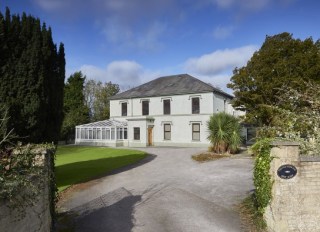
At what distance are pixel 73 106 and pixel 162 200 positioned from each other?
42050 mm

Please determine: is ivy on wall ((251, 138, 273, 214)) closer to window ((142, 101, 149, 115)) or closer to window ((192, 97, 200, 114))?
window ((192, 97, 200, 114))

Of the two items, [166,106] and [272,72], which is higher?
[272,72]


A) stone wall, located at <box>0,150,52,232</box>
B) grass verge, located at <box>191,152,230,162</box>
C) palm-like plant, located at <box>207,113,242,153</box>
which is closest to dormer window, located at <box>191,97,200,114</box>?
palm-like plant, located at <box>207,113,242,153</box>

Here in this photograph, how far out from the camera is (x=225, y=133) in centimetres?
2456

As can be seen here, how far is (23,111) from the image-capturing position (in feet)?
37.5

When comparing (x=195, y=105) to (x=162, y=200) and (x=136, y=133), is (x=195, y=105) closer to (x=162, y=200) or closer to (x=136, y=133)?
(x=136, y=133)

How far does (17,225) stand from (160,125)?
102 feet

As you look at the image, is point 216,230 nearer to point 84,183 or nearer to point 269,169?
point 269,169

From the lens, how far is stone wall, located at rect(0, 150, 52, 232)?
15.0 feet

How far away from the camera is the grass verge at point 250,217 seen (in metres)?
8.36

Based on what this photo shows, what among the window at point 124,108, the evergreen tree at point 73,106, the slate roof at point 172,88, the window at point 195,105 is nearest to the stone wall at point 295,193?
the slate roof at point 172,88

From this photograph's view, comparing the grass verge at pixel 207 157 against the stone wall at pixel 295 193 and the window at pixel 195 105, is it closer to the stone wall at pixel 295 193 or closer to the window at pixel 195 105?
the window at pixel 195 105

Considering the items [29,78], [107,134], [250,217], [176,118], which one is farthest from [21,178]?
[107,134]

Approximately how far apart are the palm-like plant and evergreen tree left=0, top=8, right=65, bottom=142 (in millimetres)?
14584
